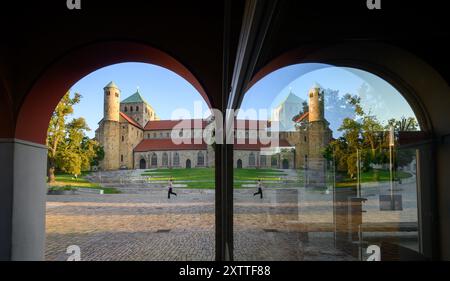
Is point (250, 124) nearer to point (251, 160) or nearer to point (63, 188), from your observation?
point (251, 160)

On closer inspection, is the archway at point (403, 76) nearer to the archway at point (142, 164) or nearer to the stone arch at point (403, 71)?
the stone arch at point (403, 71)

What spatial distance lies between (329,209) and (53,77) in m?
4.93

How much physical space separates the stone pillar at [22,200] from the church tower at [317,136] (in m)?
4.57

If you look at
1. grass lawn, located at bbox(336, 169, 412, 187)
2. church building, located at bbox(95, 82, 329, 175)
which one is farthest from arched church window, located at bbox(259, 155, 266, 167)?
church building, located at bbox(95, 82, 329, 175)

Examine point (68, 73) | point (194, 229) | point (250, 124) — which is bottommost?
point (194, 229)

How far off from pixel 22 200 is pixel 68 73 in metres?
1.64

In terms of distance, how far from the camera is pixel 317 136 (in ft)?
1.52

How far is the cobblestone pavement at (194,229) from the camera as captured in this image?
1.74ft

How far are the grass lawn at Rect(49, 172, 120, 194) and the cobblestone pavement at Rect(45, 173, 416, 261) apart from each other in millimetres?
1507

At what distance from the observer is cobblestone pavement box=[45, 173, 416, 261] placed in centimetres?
53

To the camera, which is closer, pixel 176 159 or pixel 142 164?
pixel 142 164

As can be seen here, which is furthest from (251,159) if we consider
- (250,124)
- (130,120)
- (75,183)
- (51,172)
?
(130,120)
